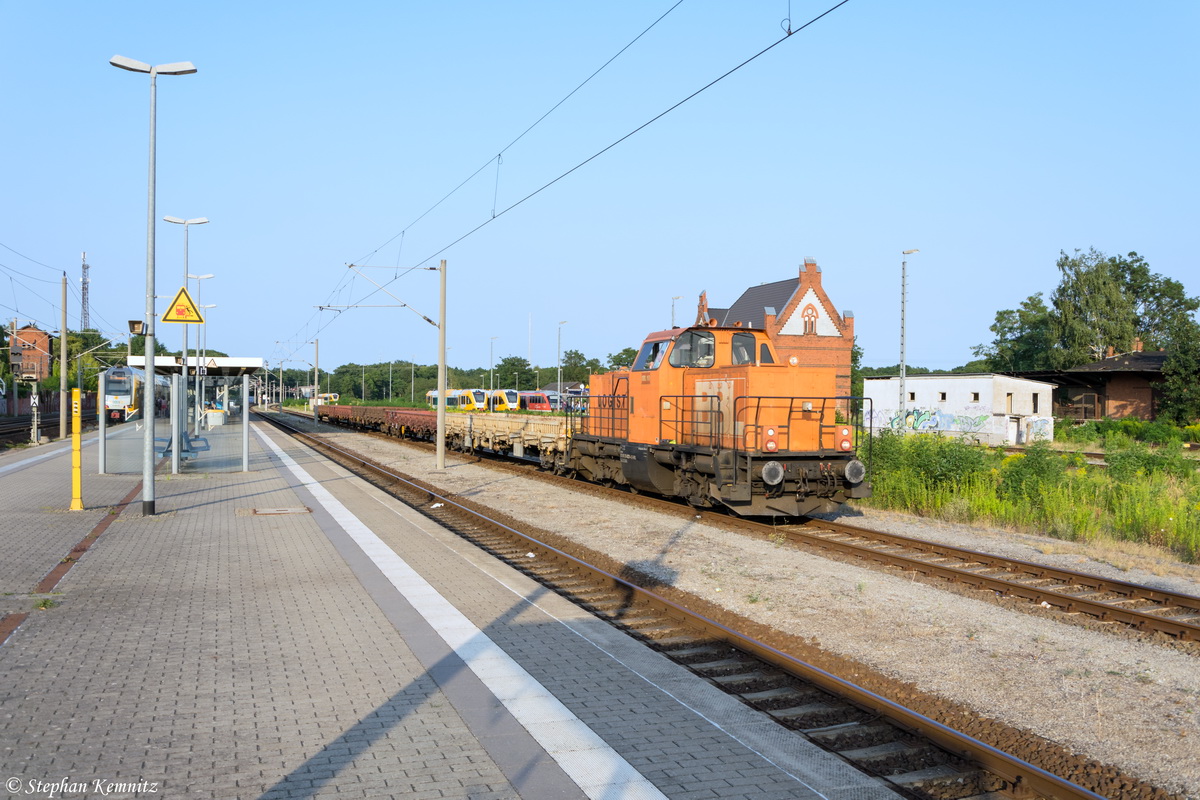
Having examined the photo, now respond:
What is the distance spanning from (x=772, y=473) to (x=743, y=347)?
119 inches

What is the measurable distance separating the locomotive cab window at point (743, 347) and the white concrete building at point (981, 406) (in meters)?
24.5

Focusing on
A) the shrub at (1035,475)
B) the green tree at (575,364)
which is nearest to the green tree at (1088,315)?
the green tree at (575,364)

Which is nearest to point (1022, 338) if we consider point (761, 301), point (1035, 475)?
point (761, 301)

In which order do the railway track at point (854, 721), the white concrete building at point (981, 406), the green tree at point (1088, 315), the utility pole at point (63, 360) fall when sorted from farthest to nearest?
the green tree at point (1088, 315)
the white concrete building at point (981, 406)
the utility pole at point (63, 360)
the railway track at point (854, 721)

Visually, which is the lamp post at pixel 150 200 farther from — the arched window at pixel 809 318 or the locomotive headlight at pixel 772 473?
the arched window at pixel 809 318

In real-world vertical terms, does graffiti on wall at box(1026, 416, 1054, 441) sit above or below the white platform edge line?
above

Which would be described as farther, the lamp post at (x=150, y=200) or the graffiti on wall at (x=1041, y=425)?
the graffiti on wall at (x=1041, y=425)

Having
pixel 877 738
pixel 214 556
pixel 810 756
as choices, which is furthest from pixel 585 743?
pixel 214 556

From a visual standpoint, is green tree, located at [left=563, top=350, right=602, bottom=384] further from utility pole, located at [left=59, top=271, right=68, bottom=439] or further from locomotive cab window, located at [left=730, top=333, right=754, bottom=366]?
locomotive cab window, located at [left=730, top=333, right=754, bottom=366]

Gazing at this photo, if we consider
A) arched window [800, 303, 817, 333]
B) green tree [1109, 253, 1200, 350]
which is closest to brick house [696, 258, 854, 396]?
arched window [800, 303, 817, 333]

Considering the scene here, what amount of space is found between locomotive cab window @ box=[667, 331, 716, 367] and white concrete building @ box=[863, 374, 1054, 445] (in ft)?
81.1

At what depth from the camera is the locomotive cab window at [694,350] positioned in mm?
14969

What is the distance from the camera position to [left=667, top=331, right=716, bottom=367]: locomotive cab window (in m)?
15.0

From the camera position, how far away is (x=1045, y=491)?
1565 cm
